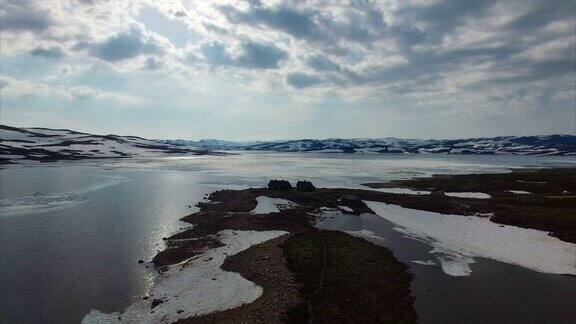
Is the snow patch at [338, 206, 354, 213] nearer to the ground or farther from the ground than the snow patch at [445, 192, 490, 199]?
nearer to the ground

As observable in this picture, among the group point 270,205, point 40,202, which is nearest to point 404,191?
point 270,205

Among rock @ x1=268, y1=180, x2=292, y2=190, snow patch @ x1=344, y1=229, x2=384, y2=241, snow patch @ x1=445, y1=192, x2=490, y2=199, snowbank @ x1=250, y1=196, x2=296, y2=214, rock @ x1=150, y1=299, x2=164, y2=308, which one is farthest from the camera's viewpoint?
rock @ x1=268, y1=180, x2=292, y2=190

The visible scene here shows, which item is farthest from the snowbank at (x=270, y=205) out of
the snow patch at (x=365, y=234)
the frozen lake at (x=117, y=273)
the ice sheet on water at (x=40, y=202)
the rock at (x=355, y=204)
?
the ice sheet on water at (x=40, y=202)

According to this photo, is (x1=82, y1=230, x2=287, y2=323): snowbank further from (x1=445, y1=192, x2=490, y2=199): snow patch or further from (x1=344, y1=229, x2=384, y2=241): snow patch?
(x1=445, y1=192, x2=490, y2=199): snow patch

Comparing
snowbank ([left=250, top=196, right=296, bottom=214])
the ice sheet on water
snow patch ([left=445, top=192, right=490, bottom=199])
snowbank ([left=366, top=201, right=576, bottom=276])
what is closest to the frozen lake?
the ice sheet on water

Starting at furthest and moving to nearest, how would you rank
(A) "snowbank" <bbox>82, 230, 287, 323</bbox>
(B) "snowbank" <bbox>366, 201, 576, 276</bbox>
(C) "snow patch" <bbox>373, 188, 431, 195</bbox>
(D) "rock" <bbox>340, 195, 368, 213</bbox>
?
(C) "snow patch" <bbox>373, 188, 431, 195</bbox> → (D) "rock" <bbox>340, 195, 368, 213</bbox> → (B) "snowbank" <bbox>366, 201, 576, 276</bbox> → (A) "snowbank" <bbox>82, 230, 287, 323</bbox>

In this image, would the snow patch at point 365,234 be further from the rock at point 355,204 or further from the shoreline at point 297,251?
the rock at point 355,204

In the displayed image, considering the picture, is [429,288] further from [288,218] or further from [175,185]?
[175,185]

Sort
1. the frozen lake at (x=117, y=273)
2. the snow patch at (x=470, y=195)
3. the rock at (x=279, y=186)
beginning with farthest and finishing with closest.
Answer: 1. the rock at (x=279, y=186)
2. the snow patch at (x=470, y=195)
3. the frozen lake at (x=117, y=273)
